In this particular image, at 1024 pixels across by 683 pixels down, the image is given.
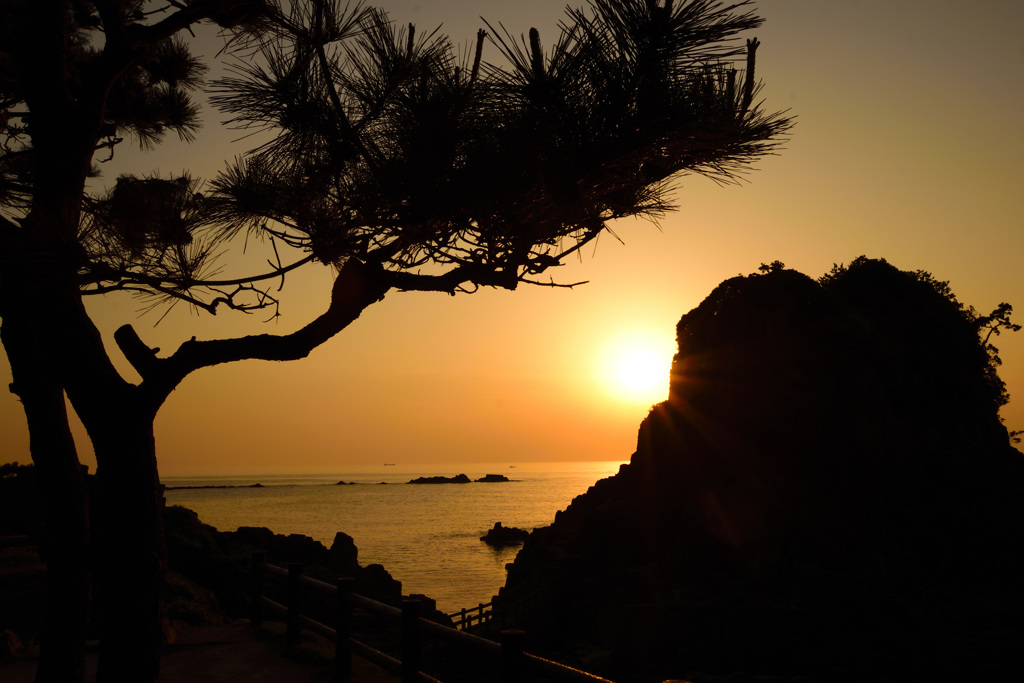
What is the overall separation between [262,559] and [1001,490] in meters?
34.7

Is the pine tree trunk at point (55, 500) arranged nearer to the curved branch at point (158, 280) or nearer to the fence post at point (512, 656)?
the curved branch at point (158, 280)

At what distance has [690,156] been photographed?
3781mm

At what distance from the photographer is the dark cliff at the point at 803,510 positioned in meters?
23.1

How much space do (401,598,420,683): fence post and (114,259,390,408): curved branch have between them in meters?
2.22

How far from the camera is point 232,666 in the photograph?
6398mm

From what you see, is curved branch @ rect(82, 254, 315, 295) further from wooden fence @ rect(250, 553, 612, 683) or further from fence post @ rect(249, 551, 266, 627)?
fence post @ rect(249, 551, 266, 627)

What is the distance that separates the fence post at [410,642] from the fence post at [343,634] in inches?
39.5

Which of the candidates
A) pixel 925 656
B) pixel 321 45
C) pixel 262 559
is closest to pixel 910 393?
pixel 925 656

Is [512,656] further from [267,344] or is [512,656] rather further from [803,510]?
[803,510]

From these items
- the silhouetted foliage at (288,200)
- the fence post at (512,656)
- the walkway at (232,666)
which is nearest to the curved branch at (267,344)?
the silhouetted foliage at (288,200)

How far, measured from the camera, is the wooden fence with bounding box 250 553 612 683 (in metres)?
4.17

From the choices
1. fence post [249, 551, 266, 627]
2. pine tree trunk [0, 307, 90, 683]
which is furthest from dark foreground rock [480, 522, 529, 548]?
pine tree trunk [0, 307, 90, 683]

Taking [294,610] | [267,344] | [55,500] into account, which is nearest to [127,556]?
[55,500]

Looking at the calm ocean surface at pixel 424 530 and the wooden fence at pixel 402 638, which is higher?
the wooden fence at pixel 402 638
